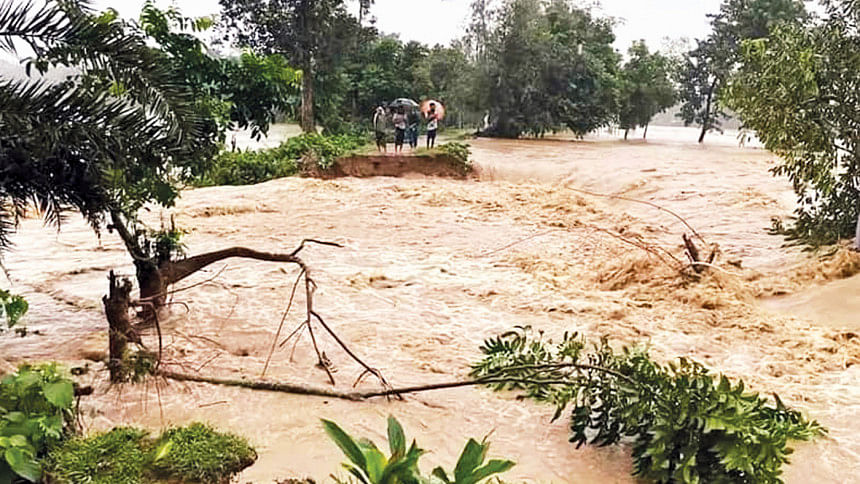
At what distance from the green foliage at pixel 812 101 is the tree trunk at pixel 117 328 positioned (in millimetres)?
6918

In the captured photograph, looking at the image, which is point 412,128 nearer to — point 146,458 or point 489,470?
point 146,458

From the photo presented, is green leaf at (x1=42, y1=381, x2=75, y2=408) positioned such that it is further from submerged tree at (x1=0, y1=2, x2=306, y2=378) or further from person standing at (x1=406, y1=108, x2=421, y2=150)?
person standing at (x1=406, y1=108, x2=421, y2=150)

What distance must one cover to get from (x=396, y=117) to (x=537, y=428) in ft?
54.5

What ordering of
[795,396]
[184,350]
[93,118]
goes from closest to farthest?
[93,118]
[795,396]
[184,350]

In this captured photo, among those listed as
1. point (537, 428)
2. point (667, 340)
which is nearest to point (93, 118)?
point (537, 428)

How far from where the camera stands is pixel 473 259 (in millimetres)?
9680

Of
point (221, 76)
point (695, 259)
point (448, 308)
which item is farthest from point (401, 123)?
point (221, 76)

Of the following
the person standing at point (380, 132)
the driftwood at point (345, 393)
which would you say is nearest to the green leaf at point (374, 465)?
the driftwood at point (345, 393)

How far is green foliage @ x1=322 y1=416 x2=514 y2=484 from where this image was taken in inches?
78.5

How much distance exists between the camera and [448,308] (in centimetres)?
716

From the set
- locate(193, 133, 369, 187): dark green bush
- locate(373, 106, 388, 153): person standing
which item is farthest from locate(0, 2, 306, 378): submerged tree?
locate(373, 106, 388, 153): person standing

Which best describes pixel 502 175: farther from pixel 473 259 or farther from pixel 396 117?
pixel 473 259

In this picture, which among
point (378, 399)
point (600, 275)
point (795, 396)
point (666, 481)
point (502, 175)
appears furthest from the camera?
point (502, 175)

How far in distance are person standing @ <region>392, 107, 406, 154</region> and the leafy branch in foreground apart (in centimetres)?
1616
